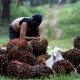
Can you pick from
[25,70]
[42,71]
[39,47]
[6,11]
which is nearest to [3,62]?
[25,70]

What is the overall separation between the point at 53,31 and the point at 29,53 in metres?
19.2

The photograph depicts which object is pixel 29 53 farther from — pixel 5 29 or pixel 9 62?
pixel 5 29

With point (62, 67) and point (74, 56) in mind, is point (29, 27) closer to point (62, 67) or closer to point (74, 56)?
point (74, 56)

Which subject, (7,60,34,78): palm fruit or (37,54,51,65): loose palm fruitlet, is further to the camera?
(37,54,51,65): loose palm fruitlet

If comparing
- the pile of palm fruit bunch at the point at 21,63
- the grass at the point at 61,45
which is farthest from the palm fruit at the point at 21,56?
the grass at the point at 61,45

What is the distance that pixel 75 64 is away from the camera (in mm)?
6102

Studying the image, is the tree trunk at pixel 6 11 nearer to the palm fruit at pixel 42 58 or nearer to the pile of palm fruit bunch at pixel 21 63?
the palm fruit at pixel 42 58

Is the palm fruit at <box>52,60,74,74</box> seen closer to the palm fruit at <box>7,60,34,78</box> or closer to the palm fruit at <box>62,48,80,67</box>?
the palm fruit at <box>7,60,34,78</box>

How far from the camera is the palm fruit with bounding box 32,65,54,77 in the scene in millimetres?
5316

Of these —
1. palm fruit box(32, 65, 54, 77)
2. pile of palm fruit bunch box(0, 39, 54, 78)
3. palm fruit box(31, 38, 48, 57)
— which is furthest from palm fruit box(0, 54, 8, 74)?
palm fruit box(31, 38, 48, 57)

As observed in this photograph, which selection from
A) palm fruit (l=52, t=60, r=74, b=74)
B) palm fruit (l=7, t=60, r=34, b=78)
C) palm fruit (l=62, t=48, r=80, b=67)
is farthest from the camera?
palm fruit (l=62, t=48, r=80, b=67)

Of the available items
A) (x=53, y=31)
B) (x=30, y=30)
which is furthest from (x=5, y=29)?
(x=30, y=30)

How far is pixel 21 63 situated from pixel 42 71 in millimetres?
358

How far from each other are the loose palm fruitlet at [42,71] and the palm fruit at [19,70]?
85 millimetres
